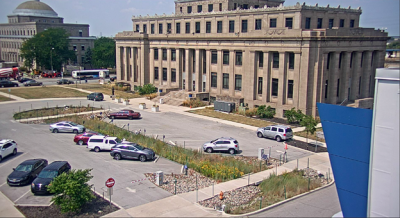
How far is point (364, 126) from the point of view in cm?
1700

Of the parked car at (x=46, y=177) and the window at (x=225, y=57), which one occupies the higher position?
the window at (x=225, y=57)

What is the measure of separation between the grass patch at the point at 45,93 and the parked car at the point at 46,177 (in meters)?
47.7

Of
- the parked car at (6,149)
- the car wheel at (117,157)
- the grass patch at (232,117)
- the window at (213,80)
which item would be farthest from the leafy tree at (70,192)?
the window at (213,80)

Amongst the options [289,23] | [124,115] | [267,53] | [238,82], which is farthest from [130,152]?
[289,23]

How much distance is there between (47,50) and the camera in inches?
4434

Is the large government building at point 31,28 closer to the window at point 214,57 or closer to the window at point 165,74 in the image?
the window at point 165,74

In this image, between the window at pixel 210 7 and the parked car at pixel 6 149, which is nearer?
the parked car at pixel 6 149

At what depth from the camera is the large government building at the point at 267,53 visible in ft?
174

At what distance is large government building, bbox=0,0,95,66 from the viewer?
430 feet

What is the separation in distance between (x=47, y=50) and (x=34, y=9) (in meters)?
34.1

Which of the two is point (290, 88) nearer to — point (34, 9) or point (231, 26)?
point (231, 26)

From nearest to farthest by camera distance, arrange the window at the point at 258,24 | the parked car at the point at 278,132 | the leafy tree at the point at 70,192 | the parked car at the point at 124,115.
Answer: the leafy tree at the point at 70,192
the parked car at the point at 278,132
the parked car at the point at 124,115
the window at the point at 258,24

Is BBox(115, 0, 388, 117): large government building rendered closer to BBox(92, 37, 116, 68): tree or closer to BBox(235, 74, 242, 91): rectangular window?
BBox(235, 74, 242, 91): rectangular window

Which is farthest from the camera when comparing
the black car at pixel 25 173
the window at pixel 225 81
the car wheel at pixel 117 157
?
the window at pixel 225 81
